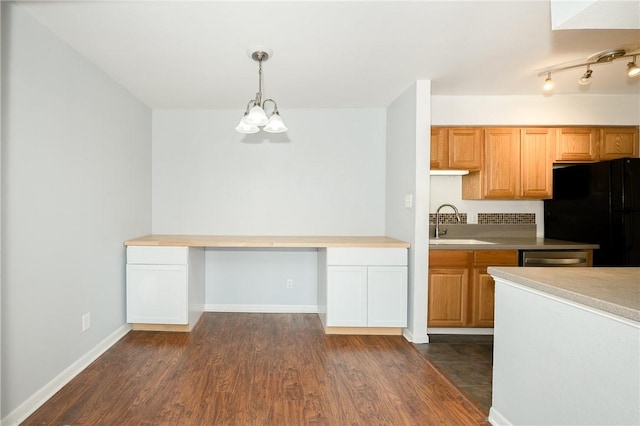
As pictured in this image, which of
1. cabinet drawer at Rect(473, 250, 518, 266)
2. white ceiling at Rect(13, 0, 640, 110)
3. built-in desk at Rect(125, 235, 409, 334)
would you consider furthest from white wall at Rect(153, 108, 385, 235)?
cabinet drawer at Rect(473, 250, 518, 266)

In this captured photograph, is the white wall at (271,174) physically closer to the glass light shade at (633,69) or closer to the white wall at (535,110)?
the white wall at (535,110)

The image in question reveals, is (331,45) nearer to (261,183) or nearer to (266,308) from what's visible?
(261,183)

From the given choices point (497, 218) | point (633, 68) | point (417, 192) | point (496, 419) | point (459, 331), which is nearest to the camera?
point (496, 419)

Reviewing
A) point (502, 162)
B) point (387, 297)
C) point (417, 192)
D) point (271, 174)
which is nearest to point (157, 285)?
point (271, 174)

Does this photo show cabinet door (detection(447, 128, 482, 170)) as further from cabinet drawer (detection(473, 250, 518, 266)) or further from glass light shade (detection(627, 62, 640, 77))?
glass light shade (detection(627, 62, 640, 77))

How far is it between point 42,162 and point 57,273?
28.8 inches

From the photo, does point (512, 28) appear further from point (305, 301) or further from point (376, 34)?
point (305, 301)

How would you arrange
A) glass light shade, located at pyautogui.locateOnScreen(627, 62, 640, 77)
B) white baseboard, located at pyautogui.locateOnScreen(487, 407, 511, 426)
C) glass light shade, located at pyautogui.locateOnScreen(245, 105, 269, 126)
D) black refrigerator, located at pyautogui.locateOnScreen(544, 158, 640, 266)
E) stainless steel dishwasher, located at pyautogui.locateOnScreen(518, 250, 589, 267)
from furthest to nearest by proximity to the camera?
1. stainless steel dishwasher, located at pyautogui.locateOnScreen(518, 250, 589, 267)
2. black refrigerator, located at pyautogui.locateOnScreen(544, 158, 640, 266)
3. glass light shade, located at pyautogui.locateOnScreen(627, 62, 640, 77)
4. glass light shade, located at pyautogui.locateOnScreen(245, 105, 269, 126)
5. white baseboard, located at pyautogui.locateOnScreen(487, 407, 511, 426)

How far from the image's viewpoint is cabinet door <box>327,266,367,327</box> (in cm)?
297

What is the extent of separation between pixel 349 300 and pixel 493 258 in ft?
4.71

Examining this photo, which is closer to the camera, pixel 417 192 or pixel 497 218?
pixel 417 192

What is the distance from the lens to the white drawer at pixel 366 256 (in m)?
2.97

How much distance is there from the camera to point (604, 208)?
9.51 feet

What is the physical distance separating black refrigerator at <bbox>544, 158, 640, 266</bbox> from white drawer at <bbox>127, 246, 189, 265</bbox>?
392cm
